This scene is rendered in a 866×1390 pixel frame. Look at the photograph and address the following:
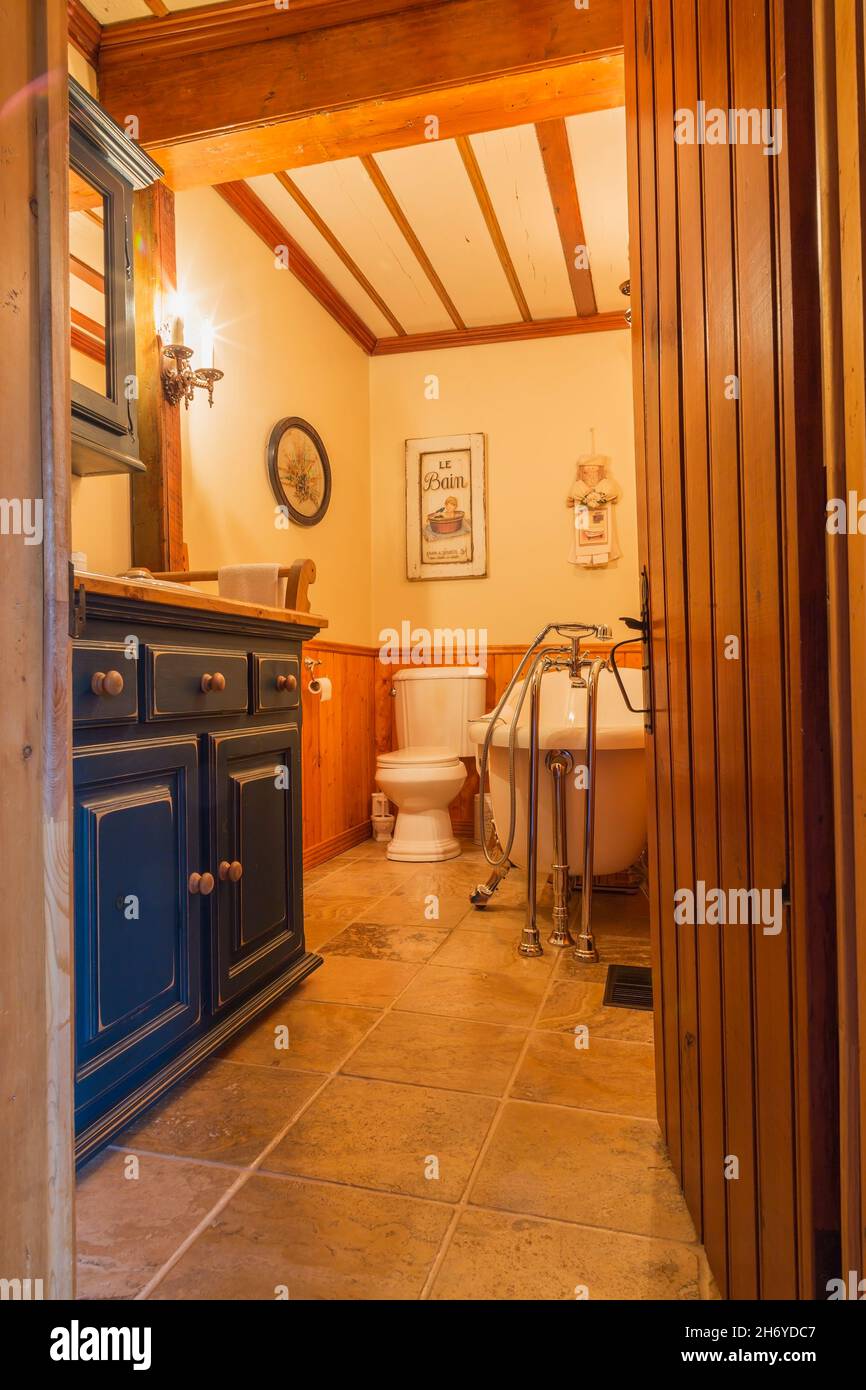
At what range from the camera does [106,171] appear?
73.5 inches

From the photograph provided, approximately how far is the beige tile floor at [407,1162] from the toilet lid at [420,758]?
1437 mm

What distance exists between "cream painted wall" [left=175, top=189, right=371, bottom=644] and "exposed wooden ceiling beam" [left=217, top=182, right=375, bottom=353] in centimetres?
4

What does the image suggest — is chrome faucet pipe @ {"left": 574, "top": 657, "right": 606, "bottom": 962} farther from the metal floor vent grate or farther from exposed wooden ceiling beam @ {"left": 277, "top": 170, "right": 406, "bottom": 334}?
exposed wooden ceiling beam @ {"left": 277, "top": 170, "right": 406, "bottom": 334}

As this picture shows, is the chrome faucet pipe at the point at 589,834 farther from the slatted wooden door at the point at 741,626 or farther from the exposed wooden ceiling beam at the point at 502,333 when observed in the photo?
the exposed wooden ceiling beam at the point at 502,333

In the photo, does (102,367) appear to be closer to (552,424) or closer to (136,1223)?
(136,1223)

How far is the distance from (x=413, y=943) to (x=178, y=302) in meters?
2.28

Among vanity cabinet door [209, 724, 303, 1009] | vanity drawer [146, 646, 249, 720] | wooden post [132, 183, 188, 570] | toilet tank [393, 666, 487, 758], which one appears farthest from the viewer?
toilet tank [393, 666, 487, 758]

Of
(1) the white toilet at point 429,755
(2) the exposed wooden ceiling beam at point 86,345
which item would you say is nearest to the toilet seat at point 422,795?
(1) the white toilet at point 429,755

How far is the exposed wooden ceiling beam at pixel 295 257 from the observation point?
2905 mm

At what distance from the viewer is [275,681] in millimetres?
1903

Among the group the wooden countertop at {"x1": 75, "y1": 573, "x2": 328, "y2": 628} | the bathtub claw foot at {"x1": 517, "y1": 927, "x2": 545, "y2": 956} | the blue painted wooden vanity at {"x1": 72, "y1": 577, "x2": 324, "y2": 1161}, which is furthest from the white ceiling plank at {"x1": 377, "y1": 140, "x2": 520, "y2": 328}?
the bathtub claw foot at {"x1": 517, "y1": 927, "x2": 545, "y2": 956}

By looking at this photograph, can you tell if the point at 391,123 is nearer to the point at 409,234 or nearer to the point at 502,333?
the point at 409,234

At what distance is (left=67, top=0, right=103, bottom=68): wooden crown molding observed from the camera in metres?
2.16

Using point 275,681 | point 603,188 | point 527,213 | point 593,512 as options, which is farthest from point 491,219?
point 275,681
